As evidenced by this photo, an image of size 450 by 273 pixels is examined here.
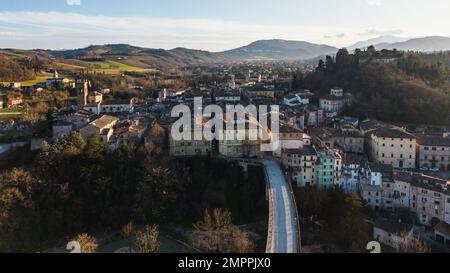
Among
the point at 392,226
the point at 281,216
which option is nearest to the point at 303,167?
the point at 281,216

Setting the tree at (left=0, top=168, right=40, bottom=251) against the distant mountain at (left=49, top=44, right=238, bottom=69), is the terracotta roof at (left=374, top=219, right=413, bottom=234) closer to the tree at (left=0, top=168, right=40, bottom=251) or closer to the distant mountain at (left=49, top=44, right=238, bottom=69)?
the tree at (left=0, top=168, right=40, bottom=251)

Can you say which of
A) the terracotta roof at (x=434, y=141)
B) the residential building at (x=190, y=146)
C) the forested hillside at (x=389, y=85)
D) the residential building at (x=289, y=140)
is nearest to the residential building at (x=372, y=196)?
the residential building at (x=289, y=140)

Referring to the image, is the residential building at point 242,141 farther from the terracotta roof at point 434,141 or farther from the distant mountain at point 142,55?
the distant mountain at point 142,55

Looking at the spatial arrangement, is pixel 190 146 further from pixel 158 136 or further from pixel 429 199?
pixel 429 199

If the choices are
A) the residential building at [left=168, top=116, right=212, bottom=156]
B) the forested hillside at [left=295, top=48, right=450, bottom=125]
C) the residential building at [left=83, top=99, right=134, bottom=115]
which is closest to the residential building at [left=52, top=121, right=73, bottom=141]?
the residential building at [left=168, top=116, right=212, bottom=156]
